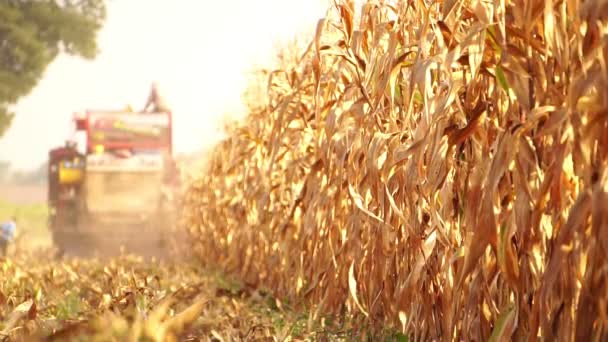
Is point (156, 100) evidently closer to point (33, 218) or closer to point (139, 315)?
point (139, 315)

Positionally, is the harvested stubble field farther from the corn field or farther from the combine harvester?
the combine harvester

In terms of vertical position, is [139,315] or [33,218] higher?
[139,315]

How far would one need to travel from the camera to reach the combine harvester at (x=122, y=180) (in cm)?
1355

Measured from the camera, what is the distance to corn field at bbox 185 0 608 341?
223cm

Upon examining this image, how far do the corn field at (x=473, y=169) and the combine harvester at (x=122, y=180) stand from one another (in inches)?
381

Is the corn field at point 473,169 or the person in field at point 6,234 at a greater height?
the corn field at point 473,169

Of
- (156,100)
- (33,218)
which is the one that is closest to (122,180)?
(156,100)

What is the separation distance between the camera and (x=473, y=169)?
2.79 meters

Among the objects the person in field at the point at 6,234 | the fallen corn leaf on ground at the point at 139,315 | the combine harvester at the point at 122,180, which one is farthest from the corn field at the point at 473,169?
the combine harvester at the point at 122,180

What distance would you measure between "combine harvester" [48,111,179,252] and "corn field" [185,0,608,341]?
9678mm

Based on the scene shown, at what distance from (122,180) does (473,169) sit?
11229 millimetres

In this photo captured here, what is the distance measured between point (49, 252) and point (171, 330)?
403 inches

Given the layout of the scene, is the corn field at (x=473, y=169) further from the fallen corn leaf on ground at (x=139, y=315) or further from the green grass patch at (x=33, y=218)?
the green grass patch at (x=33, y=218)

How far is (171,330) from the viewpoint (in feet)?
7.39
